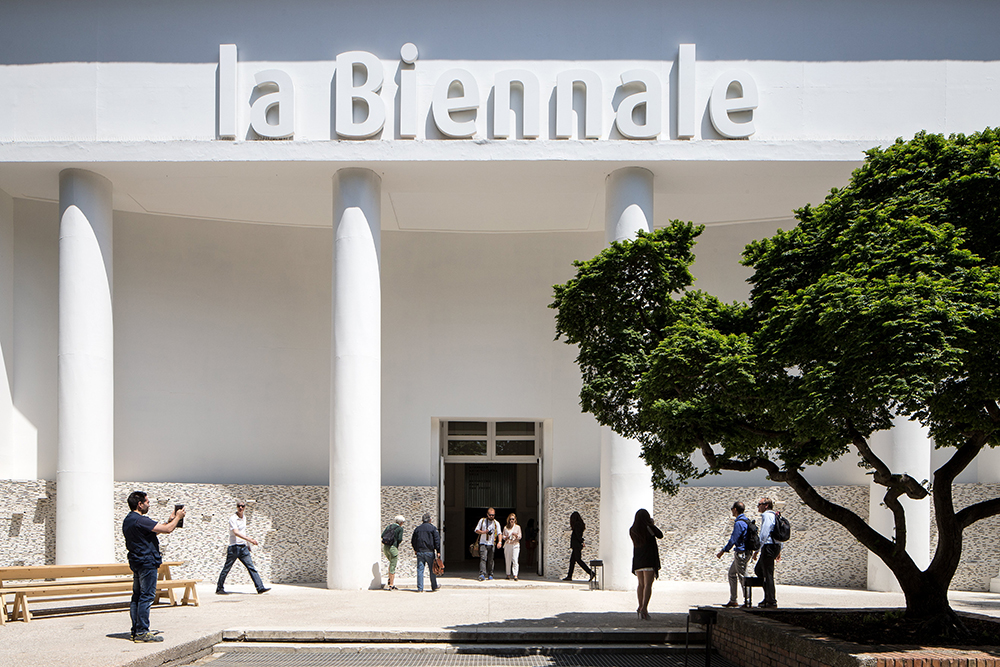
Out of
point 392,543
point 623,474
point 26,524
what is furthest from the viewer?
point 26,524

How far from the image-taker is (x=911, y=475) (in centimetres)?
1678

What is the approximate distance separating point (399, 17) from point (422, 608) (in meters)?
9.94

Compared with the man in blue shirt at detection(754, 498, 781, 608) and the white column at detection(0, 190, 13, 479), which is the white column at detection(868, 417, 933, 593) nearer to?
the man in blue shirt at detection(754, 498, 781, 608)

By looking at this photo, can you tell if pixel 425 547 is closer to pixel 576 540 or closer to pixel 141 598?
pixel 576 540

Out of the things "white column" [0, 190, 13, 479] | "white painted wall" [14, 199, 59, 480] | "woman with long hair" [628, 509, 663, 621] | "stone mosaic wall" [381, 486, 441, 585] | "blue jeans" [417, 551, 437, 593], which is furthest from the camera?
"stone mosaic wall" [381, 486, 441, 585]

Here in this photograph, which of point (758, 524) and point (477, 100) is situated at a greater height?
point (477, 100)

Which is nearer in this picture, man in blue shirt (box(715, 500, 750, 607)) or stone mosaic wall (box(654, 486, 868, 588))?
man in blue shirt (box(715, 500, 750, 607))

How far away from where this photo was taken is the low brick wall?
7.02 meters

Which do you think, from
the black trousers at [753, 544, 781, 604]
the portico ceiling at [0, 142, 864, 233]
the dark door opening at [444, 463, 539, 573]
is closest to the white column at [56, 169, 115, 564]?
the portico ceiling at [0, 142, 864, 233]

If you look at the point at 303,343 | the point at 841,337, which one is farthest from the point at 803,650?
the point at 303,343

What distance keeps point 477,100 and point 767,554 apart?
28.7 feet

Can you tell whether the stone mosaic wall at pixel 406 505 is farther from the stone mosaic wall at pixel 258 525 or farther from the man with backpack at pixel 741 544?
the man with backpack at pixel 741 544

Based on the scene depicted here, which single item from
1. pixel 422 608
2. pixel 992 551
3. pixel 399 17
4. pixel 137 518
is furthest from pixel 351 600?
pixel 992 551

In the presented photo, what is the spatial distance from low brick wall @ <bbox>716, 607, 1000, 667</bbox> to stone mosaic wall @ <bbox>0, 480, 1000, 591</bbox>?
814cm
